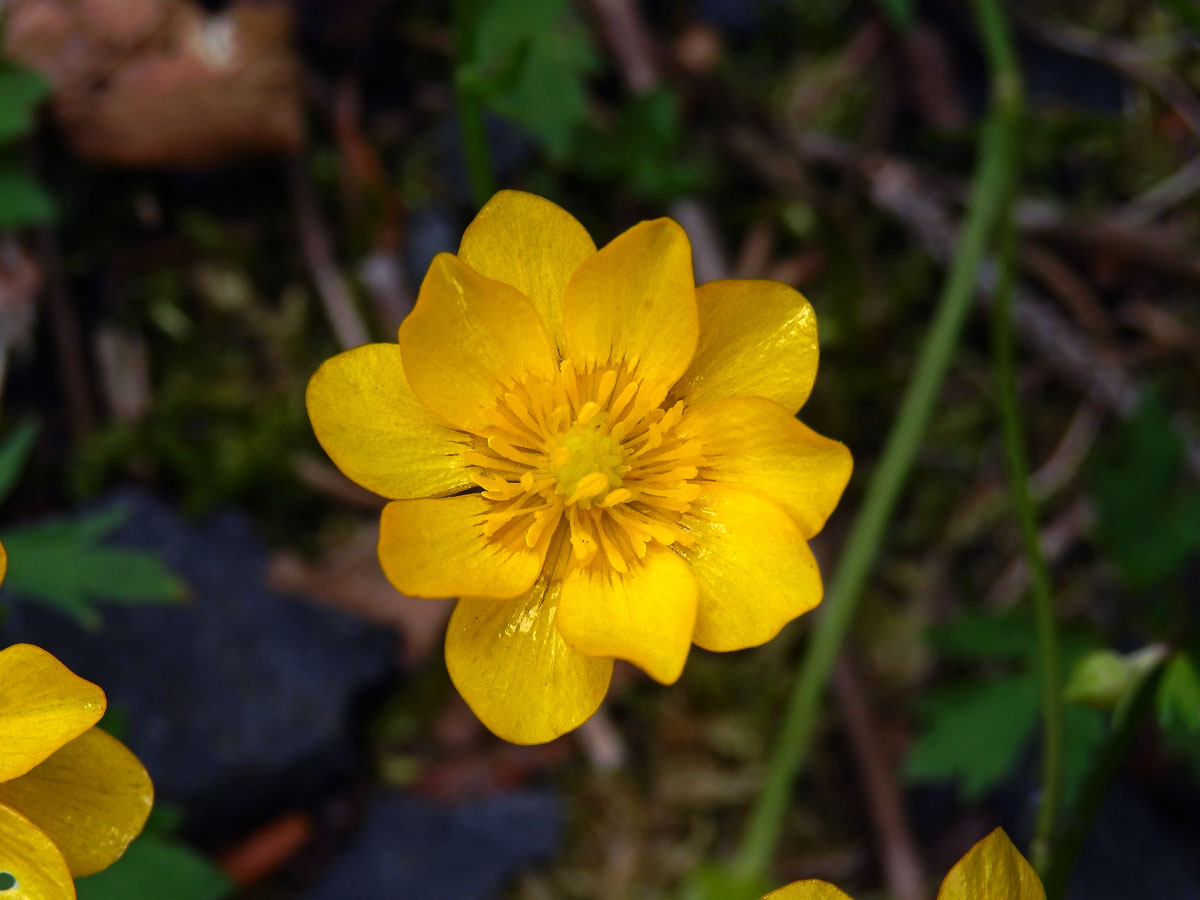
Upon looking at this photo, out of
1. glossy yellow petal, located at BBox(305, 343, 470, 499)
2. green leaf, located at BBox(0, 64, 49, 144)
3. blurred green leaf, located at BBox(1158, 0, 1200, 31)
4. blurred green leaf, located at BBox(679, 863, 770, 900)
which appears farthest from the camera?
green leaf, located at BBox(0, 64, 49, 144)

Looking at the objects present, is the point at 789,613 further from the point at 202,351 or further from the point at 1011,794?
the point at 202,351

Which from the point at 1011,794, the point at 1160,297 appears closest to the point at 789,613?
the point at 1011,794

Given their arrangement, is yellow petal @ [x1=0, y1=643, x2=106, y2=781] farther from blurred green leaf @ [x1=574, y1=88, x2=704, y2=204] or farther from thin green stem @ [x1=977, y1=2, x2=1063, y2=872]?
blurred green leaf @ [x1=574, y1=88, x2=704, y2=204]

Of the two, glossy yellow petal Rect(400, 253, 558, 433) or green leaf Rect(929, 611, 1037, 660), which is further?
green leaf Rect(929, 611, 1037, 660)

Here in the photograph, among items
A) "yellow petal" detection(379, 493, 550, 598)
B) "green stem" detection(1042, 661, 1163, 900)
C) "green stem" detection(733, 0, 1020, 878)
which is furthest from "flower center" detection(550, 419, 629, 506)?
"green stem" detection(1042, 661, 1163, 900)

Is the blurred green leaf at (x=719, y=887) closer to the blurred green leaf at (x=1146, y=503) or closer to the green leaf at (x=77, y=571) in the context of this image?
the green leaf at (x=77, y=571)

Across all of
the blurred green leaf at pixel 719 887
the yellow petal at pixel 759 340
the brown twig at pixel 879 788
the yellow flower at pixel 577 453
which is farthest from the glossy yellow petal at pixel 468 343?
the brown twig at pixel 879 788

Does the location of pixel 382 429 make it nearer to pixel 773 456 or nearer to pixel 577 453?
pixel 577 453
